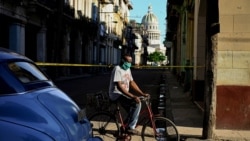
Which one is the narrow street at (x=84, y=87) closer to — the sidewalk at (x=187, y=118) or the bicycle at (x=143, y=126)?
the sidewalk at (x=187, y=118)

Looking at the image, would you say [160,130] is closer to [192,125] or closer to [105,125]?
[105,125]

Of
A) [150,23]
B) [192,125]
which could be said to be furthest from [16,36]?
[150,23]

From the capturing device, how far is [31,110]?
398 cm

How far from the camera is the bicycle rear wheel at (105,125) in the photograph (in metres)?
8.84

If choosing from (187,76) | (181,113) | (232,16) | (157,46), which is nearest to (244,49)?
(232,16)

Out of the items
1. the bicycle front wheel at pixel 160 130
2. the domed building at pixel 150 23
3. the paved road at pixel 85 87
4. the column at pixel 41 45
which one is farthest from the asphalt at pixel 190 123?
the domed building at pixel 150 23

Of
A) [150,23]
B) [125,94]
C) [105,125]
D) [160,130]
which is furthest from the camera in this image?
[150,23]

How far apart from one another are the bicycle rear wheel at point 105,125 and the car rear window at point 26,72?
3787 mm

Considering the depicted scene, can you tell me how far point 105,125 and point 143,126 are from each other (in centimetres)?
70

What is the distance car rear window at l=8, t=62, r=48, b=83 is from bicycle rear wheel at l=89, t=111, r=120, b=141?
3.79 meters

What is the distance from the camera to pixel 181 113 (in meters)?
13.3

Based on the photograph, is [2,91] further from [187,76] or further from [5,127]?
[187,76]

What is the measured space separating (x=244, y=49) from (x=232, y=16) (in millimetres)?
738

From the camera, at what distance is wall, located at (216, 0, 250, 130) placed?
33.9ft
